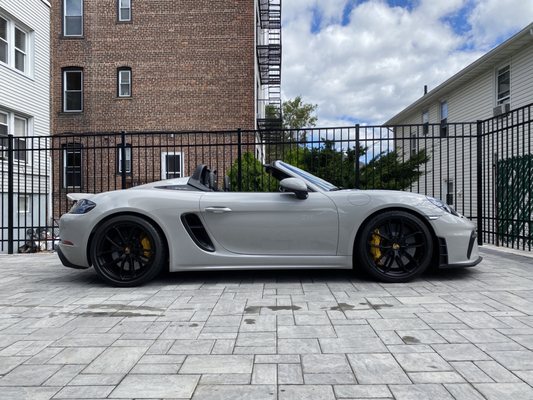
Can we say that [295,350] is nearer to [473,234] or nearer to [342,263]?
[342,263]

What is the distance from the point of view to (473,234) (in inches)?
168

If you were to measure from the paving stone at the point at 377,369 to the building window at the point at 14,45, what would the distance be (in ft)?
47.2

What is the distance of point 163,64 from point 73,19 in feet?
14.0

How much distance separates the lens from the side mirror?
4164 mm

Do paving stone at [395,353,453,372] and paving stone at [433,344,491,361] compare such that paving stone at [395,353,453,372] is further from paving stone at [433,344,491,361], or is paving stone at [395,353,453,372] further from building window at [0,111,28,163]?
building window at [0,111,28,163]

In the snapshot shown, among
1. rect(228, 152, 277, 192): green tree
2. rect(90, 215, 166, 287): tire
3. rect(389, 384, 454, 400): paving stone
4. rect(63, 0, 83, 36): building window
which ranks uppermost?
rect(63, 0, 83, 36): building window

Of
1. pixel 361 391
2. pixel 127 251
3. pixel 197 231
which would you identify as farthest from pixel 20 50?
pixel 361 391

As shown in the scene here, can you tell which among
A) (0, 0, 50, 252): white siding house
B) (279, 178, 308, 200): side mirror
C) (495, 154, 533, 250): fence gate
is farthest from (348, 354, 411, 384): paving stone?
(0, 0, 50, 252): white siding house

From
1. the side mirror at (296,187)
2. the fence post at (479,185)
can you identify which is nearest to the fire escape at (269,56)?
the fence post at (479,185)

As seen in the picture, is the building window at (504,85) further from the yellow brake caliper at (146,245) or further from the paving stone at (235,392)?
the paving stone at (235,392)

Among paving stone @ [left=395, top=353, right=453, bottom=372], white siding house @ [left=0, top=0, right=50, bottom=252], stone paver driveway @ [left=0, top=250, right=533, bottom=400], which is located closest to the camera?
stone paver driveway @ [left=0, top=250, right=533, bottom=400]

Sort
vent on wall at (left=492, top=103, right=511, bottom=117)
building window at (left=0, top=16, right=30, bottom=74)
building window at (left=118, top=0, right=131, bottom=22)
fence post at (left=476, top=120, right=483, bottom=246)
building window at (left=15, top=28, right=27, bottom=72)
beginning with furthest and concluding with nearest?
building window at (left=118, top=0, right=131, bottom=22), building window at (left=15, top=28, right=27, bottom=72), vent on wall at (left=492, top=103, right=511, bottom=117), building window at (left=0, top=16, right=30, bottom=74), fence post at (left=476, top=120, right=483, bottom=246)

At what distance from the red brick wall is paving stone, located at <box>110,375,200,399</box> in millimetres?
14189

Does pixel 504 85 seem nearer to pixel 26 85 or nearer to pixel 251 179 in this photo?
pixel 251 179
